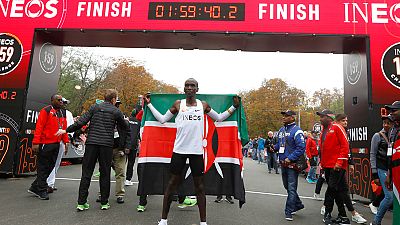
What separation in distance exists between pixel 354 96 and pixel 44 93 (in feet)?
28.7

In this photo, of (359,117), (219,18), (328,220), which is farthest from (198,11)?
(328,220)

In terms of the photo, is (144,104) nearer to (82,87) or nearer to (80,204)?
(80,204)

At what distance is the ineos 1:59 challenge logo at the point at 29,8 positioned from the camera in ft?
28.9

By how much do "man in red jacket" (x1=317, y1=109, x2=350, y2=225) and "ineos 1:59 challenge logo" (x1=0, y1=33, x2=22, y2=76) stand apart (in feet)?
26.8

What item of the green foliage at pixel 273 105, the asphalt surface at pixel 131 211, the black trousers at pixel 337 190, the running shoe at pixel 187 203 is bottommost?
the asphalt surface at pixel 131 211

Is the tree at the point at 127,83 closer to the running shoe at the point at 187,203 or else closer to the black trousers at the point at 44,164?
the black trousers at the point at 44,164

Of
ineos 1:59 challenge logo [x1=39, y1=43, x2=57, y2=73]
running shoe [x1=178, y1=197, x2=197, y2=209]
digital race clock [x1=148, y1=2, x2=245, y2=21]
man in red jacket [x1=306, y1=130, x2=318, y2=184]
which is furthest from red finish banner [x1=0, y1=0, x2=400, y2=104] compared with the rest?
running shoe [x1=178, y1=197, x2=197, y2=209]

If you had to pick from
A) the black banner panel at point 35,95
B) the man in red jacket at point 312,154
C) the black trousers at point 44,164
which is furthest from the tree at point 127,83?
the black trousers at point 44,164

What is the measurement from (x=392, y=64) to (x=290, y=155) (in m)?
4.34

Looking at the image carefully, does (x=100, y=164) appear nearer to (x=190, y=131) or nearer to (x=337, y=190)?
(x=190, y=131)

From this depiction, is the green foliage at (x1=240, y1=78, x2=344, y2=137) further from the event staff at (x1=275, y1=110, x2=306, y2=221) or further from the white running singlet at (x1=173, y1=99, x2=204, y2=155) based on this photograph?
the white running singlet at (x1=173, y1=99, x2=204, y2=155)

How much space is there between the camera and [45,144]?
6.39 metres

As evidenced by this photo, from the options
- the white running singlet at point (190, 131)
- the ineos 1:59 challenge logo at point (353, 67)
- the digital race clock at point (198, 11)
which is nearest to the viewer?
the white running singlet at point (190, 131)

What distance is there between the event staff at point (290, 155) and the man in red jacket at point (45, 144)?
4454 mm
